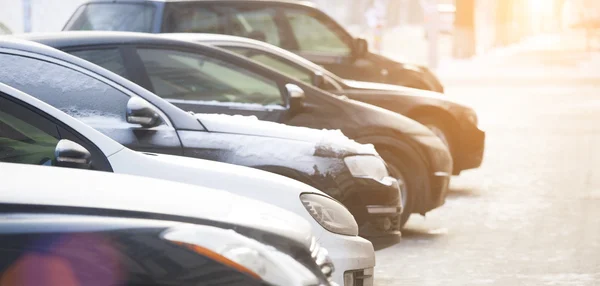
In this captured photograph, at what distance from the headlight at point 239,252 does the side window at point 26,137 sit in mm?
1867

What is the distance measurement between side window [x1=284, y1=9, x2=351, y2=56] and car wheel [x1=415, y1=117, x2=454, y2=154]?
2993mm

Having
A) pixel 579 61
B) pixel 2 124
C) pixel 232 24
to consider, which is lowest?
pixel 579 61

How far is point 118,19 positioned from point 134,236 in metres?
10.0

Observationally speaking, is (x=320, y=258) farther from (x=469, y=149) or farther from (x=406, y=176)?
(x=469, y=149)

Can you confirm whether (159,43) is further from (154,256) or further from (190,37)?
(154,256)

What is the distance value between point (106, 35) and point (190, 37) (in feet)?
6.64

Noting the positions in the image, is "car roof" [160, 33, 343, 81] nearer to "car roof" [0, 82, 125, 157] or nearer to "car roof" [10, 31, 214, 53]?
"car roof" [10, 31, 214, 53]

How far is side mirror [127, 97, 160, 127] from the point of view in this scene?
6965 millimetres

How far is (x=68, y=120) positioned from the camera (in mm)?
6000

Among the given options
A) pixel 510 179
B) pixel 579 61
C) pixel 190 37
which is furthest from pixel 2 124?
pixel 579 61

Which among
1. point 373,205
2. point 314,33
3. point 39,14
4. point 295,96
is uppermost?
point 295,96

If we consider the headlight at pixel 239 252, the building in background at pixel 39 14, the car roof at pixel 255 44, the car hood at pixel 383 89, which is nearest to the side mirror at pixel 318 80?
the car roof at pixel 255 44

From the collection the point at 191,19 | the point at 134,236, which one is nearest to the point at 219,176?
the point at 134,236

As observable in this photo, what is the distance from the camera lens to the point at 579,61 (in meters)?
41.5
